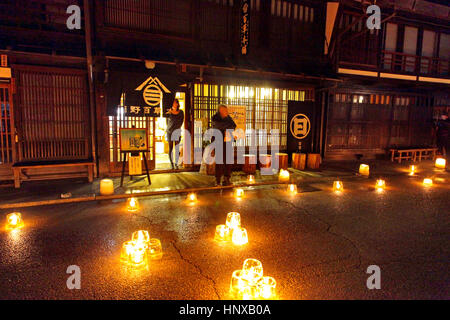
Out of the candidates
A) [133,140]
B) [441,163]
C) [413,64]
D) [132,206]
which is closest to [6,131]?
[133,140]

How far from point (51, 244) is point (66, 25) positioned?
8.01 metres

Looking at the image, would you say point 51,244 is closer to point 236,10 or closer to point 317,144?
point 236,10

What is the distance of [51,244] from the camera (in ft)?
17.0

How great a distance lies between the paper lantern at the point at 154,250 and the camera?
4703mm

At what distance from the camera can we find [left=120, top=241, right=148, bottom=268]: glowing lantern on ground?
4477 mm

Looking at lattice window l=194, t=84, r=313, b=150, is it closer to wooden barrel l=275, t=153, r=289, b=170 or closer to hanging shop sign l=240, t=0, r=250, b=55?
wooden barrel l=275, t=153, r=289, b=170

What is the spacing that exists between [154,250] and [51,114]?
7654 mm

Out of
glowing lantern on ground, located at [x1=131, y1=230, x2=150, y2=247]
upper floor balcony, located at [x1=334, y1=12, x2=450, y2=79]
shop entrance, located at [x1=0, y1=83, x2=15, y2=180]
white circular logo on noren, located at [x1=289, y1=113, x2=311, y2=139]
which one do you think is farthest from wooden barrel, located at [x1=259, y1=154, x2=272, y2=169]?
shop entrance, located at [x1=0, y1=83, x2=15, y2=180]

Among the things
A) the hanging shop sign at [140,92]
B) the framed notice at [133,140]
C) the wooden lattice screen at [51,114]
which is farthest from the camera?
the hanging shop sign at [140,92]

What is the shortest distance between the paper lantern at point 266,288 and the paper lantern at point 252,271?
0.27ft

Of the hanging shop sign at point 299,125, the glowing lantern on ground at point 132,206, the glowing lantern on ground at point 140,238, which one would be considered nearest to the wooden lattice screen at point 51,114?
the glowing lantern on ground at point 132,206

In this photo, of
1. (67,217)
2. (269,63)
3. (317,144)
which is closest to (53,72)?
(67,217)

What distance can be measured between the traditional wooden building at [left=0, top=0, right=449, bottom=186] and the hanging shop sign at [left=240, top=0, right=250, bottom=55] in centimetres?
4

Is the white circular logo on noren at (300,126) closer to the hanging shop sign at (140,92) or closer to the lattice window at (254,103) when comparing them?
the lattice window at (254,103)
